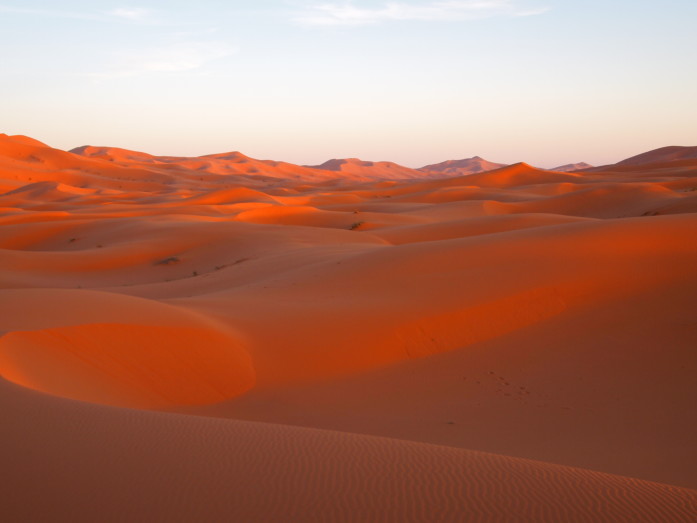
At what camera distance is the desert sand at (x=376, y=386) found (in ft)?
10.1

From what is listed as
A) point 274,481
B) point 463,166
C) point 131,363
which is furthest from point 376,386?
point 463,166

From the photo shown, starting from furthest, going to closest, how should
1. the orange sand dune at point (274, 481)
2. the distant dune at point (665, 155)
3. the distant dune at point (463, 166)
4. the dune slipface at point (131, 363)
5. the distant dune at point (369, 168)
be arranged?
the distant dune at point (463, 166), the distant dune at point (369, 168), the distant dune at point (665, 155), the dune slipface at point (131, 363), the orange sand dune at point (274, 481)

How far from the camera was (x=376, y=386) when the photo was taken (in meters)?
7.16

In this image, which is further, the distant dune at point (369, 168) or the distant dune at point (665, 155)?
the distant dune at point (369, 168)

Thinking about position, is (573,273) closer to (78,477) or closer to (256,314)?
(256,314)

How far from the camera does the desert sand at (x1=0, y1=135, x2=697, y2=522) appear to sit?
10.1 feet

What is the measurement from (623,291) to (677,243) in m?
2.34

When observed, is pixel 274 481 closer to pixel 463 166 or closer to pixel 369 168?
pixel 369 168

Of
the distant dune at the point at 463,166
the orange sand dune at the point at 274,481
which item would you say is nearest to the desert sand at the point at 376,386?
the orange sand dune at the point at 274,481

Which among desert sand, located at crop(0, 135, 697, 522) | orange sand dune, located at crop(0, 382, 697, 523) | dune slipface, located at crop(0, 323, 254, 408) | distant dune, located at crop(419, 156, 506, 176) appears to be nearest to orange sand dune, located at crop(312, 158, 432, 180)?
distant dune, located at crop(419, 156, 506, 176)

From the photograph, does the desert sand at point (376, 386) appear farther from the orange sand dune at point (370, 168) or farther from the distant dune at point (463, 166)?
the distant dune at point (463, 166)

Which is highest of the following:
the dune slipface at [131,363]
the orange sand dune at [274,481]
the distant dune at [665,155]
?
the distant dune at [665,155]

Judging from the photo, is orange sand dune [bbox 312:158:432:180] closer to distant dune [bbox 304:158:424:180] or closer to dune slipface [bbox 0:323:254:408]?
distant dune [bbox 304:158:424:180]

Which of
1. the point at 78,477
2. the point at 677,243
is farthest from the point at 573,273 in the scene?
the point at 78,477
